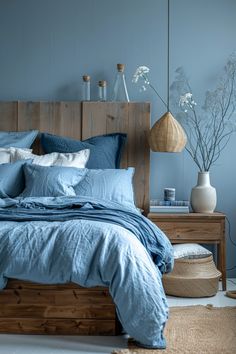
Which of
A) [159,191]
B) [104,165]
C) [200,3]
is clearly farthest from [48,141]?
[200,3]

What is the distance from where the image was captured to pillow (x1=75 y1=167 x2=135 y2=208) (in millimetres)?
3961

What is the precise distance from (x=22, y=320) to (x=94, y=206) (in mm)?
794

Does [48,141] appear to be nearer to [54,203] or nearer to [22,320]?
[54,203]

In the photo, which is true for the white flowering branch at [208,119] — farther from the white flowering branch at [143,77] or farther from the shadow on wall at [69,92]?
the shadow on wall at [69,92]

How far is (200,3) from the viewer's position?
4793 mm

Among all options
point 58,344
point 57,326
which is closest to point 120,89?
point 57,326

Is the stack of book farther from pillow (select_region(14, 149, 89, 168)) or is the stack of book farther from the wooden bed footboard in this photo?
the wooden bed footboard

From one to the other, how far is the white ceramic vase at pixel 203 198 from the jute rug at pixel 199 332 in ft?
3.27

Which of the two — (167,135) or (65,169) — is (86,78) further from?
(65,169)

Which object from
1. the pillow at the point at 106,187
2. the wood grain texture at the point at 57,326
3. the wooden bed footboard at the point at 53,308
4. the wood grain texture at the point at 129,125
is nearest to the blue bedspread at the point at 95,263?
the wooden bed footboard at the point at 53,308

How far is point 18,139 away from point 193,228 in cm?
162

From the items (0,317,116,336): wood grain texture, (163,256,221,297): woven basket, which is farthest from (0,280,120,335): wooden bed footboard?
(163,256,221,297): woven basket

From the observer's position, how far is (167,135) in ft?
14.4

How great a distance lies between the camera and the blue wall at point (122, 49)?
4781mm
